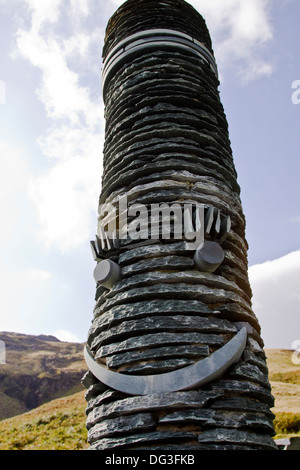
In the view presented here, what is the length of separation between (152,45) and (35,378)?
26465 mm

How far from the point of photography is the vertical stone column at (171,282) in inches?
82.4

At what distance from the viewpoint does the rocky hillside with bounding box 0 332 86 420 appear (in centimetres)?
2355

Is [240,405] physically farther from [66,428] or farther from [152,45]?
[66,428]

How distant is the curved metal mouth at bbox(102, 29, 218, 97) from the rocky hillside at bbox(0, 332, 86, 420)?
2193 cm

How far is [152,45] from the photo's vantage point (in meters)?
4.09

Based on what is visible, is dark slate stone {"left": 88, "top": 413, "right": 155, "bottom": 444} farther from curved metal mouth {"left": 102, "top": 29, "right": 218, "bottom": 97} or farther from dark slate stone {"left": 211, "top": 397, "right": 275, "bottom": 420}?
curved metal mouth {"left": 102, "top": 29, "right": 218, "bottom": 97}

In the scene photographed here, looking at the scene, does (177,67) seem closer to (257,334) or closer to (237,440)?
(257,334)

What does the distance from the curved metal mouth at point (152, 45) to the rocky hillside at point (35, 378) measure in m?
21.9

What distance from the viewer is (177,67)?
3.88 meters

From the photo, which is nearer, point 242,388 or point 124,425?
point 124,425

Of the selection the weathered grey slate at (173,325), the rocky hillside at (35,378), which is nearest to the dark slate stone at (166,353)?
the weathered grey slate at (173,325)

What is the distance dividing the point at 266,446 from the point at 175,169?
2089mm

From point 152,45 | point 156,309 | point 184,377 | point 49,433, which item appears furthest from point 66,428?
point 152,45
